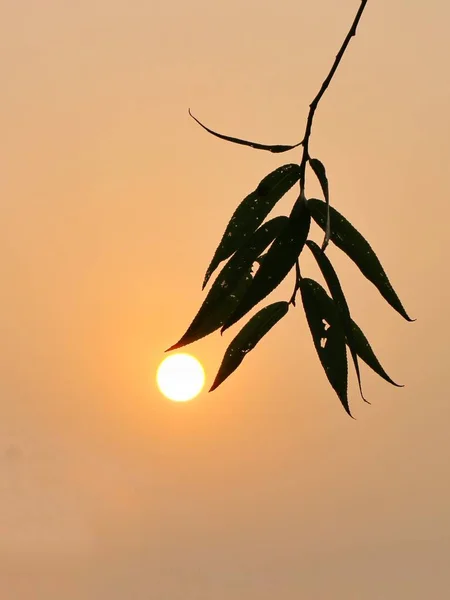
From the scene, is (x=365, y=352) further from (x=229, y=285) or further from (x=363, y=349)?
(x=229, y=285)

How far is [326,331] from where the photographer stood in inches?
18.3

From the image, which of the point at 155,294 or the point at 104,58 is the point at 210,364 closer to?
the point at 155,294

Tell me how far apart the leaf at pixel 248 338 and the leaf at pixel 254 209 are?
65 mm

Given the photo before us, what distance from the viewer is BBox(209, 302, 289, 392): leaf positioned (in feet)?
1.48

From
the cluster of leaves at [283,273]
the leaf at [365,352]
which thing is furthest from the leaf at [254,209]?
the leaf at [365,352]

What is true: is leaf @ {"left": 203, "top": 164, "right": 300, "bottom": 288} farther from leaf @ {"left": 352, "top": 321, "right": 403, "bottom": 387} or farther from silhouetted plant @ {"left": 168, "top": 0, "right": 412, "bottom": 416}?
leaf @ {"left": 352, "top": 321, "right": 403, "bottom": 387}

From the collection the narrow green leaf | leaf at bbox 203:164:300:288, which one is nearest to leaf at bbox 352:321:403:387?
the narrow green leaf

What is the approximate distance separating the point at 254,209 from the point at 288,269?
2.3 inches

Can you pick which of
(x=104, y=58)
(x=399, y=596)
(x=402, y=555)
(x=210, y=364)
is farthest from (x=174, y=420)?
(x=399, y=596)

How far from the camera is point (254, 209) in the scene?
1.43 feet

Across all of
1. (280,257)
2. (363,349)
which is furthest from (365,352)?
(280,257)

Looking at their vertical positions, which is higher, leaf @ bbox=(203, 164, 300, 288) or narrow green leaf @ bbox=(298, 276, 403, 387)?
leaf @ bbox=(203, 164, 300, 288)

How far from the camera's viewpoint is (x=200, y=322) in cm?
40

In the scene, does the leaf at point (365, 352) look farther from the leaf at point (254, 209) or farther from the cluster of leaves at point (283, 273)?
the leaf at point (254, 209)
